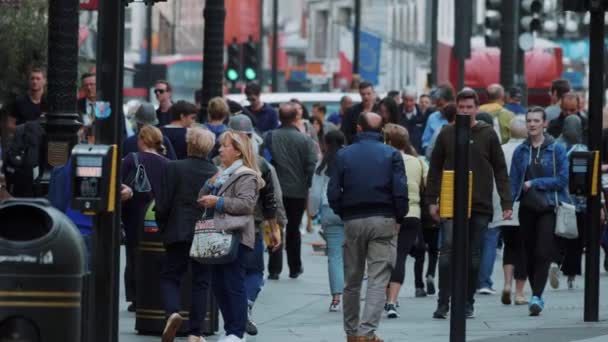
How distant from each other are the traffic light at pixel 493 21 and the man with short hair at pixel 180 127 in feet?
33.9

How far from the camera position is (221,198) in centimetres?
1222

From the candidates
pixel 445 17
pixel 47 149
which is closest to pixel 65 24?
pixel 47 149

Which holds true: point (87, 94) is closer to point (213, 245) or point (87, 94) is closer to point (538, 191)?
point (538, 191)

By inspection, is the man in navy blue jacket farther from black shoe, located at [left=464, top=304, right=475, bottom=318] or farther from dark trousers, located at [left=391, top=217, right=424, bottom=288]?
dark trousers, located at [left=391, top=217, right=424, bottom=288]

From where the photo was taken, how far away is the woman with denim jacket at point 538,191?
15.2 meters

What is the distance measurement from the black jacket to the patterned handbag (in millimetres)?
459

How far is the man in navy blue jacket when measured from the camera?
12.7 m

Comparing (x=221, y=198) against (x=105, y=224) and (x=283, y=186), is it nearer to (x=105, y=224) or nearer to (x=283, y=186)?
(x=105, y=224)

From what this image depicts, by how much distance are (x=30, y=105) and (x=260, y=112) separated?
5.30m

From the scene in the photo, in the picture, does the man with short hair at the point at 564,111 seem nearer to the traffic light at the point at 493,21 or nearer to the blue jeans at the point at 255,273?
the traffic light at the point at 493,21

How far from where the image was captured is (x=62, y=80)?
1287 centimetres

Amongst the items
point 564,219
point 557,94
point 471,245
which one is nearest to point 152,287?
point 471,245

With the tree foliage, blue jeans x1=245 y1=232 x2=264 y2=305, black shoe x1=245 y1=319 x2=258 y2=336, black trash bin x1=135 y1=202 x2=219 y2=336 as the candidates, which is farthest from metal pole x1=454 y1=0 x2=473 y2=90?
black trash bin x1=135 y1=202 x2=219 y2=336

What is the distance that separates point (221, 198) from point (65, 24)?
174 centimetres
